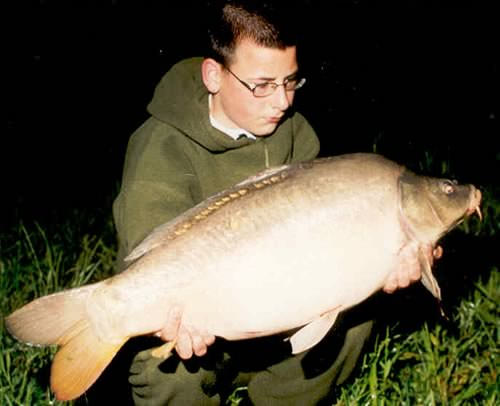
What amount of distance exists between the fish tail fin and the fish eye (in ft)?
3.61

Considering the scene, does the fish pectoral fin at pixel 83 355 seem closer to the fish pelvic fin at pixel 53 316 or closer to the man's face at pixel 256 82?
the fish pelvic fin at pixel 53 316

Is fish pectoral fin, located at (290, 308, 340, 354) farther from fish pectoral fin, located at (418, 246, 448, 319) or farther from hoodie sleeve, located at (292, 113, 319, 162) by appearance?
hoodie sleeve, located at (292, 113, 319, 162)

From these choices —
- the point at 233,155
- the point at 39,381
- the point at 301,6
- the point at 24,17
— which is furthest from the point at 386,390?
the point at 24,17

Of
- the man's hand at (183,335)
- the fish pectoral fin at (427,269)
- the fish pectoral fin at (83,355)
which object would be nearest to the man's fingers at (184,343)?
the man's hand at (183,335)

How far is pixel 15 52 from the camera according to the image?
7.35 meters

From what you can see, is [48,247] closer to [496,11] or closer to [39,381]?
[39,381]

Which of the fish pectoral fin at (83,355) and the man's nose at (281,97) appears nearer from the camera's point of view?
the fish pectoral fin at (83,355)

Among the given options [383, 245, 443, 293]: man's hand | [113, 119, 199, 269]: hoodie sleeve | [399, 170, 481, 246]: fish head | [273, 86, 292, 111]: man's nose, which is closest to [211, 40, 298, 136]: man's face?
[273, 86, 292, 111]: man's nose

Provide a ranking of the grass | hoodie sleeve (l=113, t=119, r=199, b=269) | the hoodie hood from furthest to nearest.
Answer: the grass
the hoodie hood
hoodie sleeve (l=113, t=119, r=199, b=269)

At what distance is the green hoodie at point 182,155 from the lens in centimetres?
246

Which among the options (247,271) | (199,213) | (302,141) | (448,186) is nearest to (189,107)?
(302,141)

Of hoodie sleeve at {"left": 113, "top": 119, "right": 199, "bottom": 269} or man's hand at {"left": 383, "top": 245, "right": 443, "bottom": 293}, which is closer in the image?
man's hand at {"left": 383, "top": 245, "right": 443, "bottom": 293}

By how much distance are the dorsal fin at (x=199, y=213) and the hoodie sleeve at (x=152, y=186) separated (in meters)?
0.25

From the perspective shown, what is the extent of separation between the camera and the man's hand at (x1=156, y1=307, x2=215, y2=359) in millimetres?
2107
